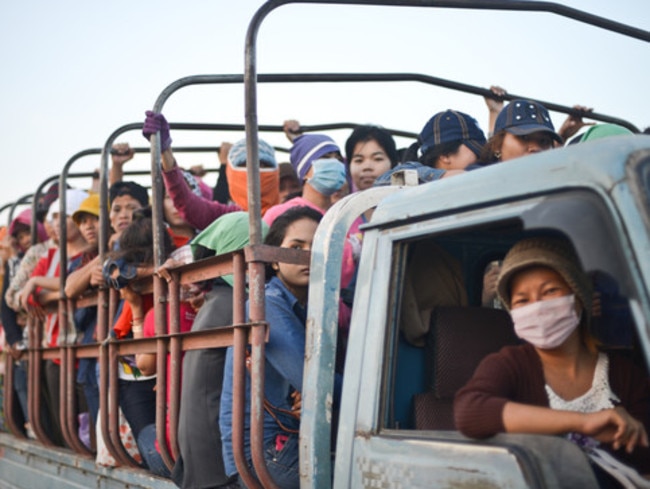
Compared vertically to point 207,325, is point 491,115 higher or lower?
higher

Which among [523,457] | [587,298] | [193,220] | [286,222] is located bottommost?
[523,457]

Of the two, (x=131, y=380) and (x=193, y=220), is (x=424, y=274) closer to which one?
(x=131, y=380)

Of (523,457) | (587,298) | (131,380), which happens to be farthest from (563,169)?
(131,380)

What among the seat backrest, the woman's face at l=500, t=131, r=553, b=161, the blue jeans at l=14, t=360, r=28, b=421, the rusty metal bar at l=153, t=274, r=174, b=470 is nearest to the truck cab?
the seat backrest

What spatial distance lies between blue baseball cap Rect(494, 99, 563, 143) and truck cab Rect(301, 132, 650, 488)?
0.92 metres

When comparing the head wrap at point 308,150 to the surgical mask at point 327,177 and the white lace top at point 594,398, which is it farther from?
the white lace top at point 594,398

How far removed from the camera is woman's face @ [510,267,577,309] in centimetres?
218

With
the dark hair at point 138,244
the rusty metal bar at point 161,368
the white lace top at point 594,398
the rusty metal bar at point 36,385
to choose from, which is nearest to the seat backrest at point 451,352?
the white lace top at point 594,398

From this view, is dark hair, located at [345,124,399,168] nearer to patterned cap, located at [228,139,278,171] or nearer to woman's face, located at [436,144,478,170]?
patterned cap, located at [228,139,278,171]

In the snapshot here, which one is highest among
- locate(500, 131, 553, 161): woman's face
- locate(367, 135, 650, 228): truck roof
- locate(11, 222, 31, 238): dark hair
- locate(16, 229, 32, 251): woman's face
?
locate(11, 222, 31, 238): dark hair

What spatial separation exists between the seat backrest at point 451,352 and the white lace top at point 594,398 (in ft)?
1.28

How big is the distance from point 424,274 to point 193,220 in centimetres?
249

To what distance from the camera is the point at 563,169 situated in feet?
6.95

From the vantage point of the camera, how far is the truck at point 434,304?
201 centimetres
